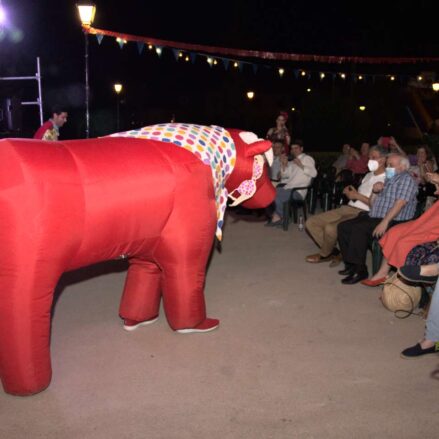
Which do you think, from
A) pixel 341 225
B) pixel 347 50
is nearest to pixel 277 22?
pixel 347 50

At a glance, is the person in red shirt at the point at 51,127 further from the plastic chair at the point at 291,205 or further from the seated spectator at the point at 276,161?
the plastic chair at the point at 291,205

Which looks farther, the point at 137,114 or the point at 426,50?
the point at 137,114

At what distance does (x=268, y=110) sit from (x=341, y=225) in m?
19.3

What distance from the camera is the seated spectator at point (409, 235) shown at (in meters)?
4.35

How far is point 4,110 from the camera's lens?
10.2m

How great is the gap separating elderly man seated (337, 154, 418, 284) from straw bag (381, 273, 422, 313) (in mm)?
696

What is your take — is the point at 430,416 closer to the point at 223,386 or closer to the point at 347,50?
the point at 223,386

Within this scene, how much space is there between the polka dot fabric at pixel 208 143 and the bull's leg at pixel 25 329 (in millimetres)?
1246

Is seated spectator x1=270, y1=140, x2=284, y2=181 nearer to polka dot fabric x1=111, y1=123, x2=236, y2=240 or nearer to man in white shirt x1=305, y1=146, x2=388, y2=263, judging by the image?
man in white shirt x1=305, y1=146, x2=388, y2=263

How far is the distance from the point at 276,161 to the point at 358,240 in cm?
280

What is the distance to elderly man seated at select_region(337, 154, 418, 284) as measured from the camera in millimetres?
4949

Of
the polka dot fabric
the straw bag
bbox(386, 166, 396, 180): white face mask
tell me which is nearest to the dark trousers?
bbox(386, 166, 396, 180): white face mask

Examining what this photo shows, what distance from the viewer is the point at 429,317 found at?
11.8 ft

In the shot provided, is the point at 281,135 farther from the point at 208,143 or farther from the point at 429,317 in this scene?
the point at 429,317
